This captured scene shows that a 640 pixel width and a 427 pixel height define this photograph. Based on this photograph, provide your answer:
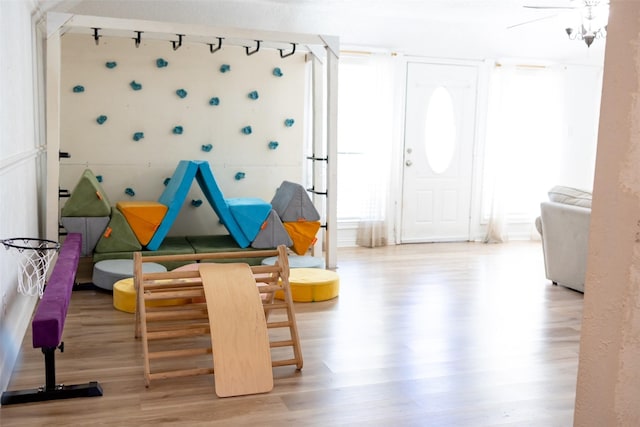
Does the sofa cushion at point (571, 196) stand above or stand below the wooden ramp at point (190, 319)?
above

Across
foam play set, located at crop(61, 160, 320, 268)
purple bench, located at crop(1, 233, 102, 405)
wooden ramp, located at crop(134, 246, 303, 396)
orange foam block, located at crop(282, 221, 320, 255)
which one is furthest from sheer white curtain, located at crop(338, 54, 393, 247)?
purple bench, located at crop(1, 233, 102, 405)

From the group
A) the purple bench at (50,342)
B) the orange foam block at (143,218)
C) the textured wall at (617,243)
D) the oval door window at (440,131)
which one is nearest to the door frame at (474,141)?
the oval door window at (440,131)

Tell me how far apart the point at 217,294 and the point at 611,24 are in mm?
2404

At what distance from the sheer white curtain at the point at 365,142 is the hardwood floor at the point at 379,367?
184cm

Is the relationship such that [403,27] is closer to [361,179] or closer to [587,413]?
[361,179]

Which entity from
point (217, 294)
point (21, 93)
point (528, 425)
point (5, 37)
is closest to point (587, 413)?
point (528, 425)

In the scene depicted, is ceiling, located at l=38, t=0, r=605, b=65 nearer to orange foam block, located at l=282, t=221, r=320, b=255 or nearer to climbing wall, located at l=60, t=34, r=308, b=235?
climbing wall, located at l=60, t=34, r=308, b=235

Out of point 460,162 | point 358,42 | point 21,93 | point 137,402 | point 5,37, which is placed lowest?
point 137,402

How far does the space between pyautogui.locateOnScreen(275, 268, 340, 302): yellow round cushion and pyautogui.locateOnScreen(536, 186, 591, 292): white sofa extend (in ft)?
6.46

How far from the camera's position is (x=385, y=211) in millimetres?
7383

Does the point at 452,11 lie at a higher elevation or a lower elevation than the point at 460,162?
higher

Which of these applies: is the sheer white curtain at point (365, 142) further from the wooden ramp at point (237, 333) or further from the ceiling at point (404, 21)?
the wooden ramp at point (237, 333)

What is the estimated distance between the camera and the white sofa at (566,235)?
5.19 meters

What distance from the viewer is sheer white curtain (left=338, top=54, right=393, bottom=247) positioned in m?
7.11
